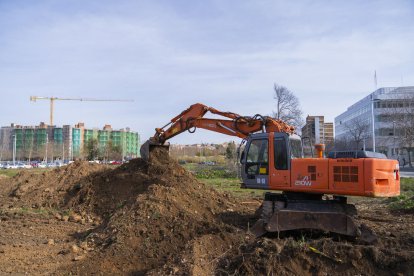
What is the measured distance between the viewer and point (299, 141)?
1005cm

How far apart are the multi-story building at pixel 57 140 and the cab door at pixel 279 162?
66.9 meters

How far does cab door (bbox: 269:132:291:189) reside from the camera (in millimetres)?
9461

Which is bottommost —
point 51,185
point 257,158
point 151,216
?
point 151,216

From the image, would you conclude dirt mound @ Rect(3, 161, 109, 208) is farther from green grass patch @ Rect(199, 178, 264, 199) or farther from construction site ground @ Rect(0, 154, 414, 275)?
green grass patch @ Rect(199, 178, 264, 199)

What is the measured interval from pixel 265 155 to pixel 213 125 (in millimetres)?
3997

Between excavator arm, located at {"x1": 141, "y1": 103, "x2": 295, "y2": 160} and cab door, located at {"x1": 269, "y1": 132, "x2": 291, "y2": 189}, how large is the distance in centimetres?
145

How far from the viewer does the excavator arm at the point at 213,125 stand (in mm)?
11508

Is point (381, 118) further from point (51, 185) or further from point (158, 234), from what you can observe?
point (158, 234)

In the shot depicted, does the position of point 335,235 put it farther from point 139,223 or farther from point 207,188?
point 207,188

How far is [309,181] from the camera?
9.14m

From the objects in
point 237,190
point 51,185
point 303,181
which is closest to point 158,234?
point 303,181

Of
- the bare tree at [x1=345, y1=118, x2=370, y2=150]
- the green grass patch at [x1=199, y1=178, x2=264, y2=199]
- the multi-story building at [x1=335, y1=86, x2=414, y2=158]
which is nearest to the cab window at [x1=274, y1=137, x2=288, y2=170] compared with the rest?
the green grass patch at [x1=199, y1=178, x2=264, y2=199]

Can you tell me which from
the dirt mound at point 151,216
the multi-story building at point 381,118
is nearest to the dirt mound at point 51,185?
the dirt mound at point 151,216

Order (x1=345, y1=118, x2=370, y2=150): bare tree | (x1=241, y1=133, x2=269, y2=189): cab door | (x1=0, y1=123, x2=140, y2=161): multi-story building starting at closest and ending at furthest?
1. (x1=241, y1=133, x2=269, y2=189): cab door
2. (x1=345, y1=118, x2=370, y2=150): bare tree
3. (x1=0, y1=123, x2=140, y2=161): multi-story building
